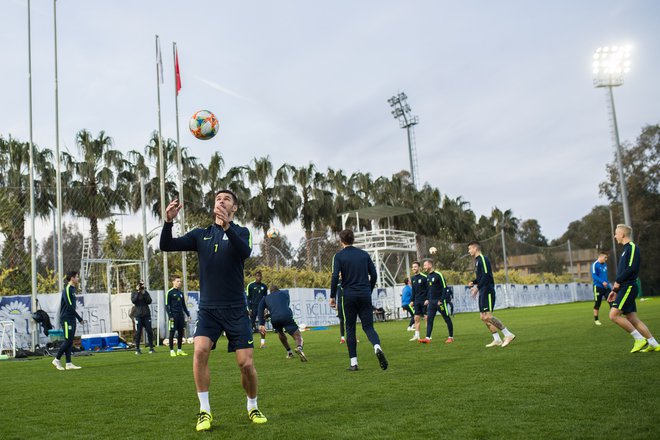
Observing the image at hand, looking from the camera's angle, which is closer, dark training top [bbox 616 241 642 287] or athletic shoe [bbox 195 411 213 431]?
athletic shoe [bbox 195 411 213 431]

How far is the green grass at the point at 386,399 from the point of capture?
5330 mm

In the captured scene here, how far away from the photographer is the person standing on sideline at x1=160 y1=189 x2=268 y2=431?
5.77 metres

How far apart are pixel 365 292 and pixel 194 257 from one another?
30.7m

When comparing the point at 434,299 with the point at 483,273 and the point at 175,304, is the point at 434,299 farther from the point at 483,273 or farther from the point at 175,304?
the point at 175,304

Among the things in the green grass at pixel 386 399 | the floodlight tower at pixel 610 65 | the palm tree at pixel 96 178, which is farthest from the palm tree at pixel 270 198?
the green grass at pixel 386 399

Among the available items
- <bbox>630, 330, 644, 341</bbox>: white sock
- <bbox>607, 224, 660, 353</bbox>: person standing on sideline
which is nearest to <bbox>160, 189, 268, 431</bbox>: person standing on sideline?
<bbox>607, 224, 660, 353</bbox>: person standing on sideline

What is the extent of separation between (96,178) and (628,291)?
107 feet

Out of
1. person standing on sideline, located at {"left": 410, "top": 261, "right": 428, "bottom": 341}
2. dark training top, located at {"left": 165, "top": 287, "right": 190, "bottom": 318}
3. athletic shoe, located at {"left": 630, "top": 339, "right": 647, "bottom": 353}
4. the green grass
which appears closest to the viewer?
the green grass

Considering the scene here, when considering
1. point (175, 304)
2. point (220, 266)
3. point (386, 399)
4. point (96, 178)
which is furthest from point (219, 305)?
point (96, 178)

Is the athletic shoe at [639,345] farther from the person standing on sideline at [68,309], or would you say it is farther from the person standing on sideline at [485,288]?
the person standing on sideline at [68,309]

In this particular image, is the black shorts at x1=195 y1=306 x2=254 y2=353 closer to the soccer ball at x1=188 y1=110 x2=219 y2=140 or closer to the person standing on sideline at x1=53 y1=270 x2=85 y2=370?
the person standing on sideline at x1=53 y1=270 x2=85 y2=370

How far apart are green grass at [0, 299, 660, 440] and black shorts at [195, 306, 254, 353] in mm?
779

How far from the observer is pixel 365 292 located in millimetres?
10133

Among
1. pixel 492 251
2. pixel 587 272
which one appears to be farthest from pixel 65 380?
pixel 587 272
